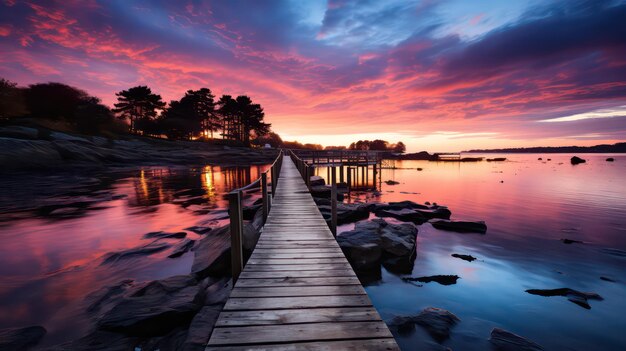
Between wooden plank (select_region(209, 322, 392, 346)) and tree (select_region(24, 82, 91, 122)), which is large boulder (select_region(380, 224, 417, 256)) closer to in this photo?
wooden plank (select_region(209, 322, 392, 346))

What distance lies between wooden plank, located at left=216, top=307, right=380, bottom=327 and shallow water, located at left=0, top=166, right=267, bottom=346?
398 cm

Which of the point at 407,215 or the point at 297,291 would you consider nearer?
the point at 297,291

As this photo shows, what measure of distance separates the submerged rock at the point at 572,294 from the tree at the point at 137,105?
6773 cm

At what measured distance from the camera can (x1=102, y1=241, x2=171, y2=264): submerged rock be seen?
8.40 meters

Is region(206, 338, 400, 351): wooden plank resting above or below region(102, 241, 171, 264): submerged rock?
above

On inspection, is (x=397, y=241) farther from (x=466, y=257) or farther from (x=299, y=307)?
(x=299, y=307)

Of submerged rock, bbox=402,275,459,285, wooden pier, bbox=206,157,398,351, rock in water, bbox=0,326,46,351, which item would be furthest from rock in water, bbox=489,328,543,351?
rock in water, bbox=0,326,46,351

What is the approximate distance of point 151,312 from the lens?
179 inches

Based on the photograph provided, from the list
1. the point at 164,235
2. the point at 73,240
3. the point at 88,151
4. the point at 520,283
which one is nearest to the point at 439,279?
the point at 520,283

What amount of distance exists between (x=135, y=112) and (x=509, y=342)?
7214 cm

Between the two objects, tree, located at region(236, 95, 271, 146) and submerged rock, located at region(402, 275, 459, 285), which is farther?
tree, located at region(236, 95, 271, 146)

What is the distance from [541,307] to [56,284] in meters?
12.5

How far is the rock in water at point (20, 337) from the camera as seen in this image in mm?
4387

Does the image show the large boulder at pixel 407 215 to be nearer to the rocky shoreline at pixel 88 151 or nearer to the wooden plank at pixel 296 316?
the wooden plank at pixel 296 316
